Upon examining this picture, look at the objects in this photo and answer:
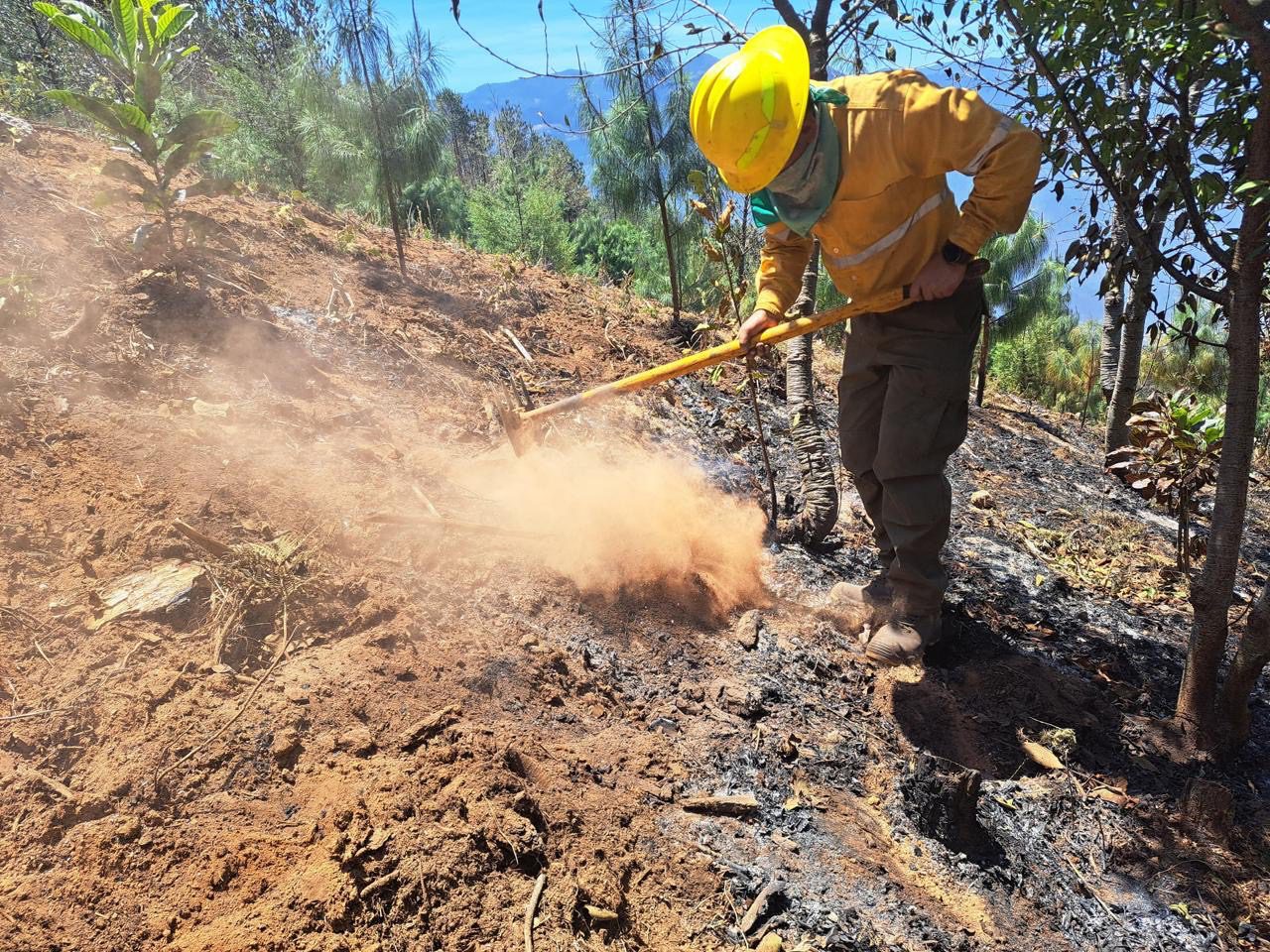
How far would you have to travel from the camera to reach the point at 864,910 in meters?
1.82

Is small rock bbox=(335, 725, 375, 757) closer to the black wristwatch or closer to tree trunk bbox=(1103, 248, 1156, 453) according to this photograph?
the black wristwatch

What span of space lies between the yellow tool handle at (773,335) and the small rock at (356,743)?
4.96 ft

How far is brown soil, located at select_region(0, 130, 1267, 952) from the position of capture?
162 centimetres

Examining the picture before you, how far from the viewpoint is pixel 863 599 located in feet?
10.6

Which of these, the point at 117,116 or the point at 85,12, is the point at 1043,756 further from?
the point at 85,12

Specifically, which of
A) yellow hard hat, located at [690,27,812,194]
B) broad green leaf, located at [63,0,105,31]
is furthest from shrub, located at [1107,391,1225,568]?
broad green leaf, located at [63,0,105,31]

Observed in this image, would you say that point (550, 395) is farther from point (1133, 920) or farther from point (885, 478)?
point (1133, 920)

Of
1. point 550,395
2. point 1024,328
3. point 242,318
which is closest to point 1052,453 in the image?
point 550,395

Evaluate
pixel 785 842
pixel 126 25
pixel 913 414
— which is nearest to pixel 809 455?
pixel 913 414

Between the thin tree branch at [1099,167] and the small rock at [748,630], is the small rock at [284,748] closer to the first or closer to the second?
the small rock at [748,630]

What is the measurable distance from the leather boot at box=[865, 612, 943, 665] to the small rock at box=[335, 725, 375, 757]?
5.99ft

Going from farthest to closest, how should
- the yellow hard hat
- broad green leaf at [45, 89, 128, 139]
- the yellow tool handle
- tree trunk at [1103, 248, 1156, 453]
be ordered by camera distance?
tree trunk at [1103, 248, 1156, 453] → broad green leaf at [45, 89, 128, 139] → the yellow tool handle → the yellow hard hat

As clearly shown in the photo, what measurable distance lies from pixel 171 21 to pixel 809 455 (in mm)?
3974

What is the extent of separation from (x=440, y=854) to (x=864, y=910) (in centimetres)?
101
